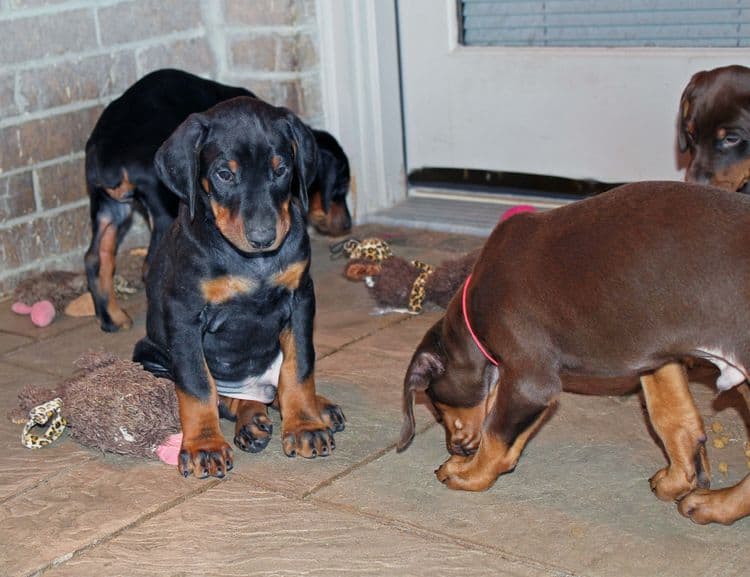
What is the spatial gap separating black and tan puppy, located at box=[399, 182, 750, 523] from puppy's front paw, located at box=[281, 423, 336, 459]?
0.41 meters

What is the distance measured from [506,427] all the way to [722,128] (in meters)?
1.86

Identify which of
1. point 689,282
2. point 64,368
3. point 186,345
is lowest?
point 64,368

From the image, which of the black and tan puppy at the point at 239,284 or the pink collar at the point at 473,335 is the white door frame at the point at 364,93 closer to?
the black and tan puppy at the point at 239,284

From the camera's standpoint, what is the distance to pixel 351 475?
351 centimetres

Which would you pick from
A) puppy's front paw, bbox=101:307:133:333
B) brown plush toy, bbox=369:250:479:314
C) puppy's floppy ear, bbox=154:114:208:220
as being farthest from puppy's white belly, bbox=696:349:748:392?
puppy's front paw, bbox=101:307:133:333

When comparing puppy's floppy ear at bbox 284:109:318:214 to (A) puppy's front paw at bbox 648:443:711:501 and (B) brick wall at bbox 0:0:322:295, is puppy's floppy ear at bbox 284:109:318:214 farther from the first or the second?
(B) brick wall at bbox 0:0:322:295

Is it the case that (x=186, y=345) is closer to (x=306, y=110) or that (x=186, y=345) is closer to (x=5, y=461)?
(x=5, y=461)

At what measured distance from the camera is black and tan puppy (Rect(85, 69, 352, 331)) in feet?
15.0

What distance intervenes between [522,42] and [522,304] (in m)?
2.92

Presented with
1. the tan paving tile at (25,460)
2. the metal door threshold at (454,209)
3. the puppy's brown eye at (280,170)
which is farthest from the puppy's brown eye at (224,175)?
the metal door threshold at (454,209)

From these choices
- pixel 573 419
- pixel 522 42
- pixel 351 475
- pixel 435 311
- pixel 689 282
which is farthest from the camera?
pixel 522 42

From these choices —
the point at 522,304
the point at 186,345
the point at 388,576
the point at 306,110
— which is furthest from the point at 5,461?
the point at 306,110

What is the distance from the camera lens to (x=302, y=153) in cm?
359

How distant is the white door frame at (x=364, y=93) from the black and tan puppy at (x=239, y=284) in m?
2.26
